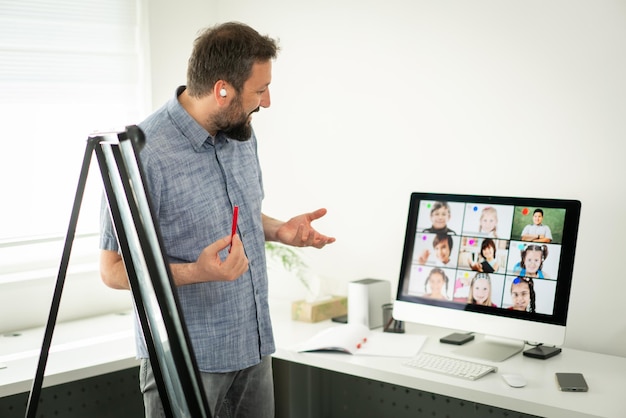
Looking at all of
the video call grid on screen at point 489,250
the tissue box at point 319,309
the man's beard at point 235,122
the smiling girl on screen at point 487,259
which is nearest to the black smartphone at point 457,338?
the video call grid on screen at point 489,250

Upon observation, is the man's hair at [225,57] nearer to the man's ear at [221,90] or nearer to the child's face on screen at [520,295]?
the man's ear at [221,90]

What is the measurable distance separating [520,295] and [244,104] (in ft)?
3.30

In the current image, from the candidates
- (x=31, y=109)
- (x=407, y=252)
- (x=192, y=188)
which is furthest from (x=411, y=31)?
(x=31, y=109)

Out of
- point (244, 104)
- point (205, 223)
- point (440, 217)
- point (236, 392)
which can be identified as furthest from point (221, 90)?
point (440, 217)

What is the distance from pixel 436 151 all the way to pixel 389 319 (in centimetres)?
63

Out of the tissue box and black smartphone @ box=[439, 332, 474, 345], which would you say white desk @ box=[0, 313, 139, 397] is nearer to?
the tissue box

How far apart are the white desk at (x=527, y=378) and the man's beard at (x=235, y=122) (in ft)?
2.47

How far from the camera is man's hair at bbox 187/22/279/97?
6.04 ft

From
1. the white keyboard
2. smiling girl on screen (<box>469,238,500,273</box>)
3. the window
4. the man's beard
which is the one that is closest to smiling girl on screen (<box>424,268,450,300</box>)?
smiling girl on screen (<box>469,238,500,273</box>)

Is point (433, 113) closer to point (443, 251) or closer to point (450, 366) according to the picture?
point (443, 251)

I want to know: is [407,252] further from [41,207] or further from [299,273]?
Result: [41,207]

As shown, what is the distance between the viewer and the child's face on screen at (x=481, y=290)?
225 centimetres

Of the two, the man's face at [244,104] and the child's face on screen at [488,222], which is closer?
the man's face at [244,104]

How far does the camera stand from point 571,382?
1.95 meters
